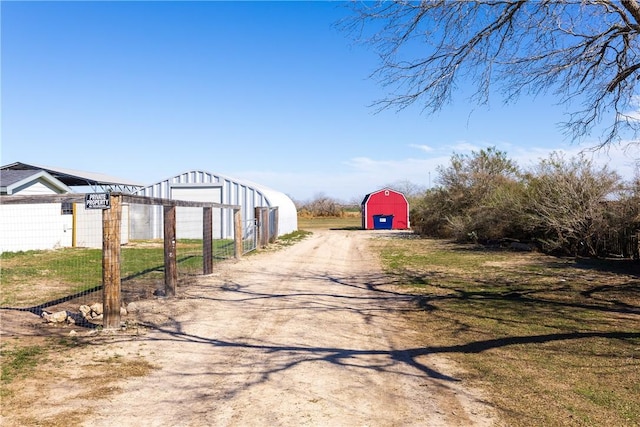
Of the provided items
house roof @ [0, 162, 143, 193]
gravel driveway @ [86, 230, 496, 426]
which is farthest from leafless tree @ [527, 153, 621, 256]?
house roof @ [0, 162, 143, 193]

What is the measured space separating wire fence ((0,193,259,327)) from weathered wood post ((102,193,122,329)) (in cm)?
1

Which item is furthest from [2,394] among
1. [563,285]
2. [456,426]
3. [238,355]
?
[563,285]

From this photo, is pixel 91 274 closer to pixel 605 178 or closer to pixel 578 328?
pixel 578 328

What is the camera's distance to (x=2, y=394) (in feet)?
14.4

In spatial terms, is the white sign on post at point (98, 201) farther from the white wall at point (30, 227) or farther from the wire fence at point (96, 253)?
the white wall at point (30, 227)

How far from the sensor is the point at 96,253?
18.3 meters

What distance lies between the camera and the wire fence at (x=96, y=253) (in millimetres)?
7141

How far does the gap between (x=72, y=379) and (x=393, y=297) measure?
253 inches

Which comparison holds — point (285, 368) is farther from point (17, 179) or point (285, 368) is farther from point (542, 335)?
point (17, 179)

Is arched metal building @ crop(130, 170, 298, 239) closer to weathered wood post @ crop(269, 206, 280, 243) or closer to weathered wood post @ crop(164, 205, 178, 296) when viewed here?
weathered wood post @ crop(269, 206, 280, 243)

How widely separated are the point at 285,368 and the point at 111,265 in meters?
3.31

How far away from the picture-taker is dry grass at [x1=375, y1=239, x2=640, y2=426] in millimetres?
4316

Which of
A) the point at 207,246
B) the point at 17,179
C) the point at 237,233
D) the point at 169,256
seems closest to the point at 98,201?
the point at 169,256

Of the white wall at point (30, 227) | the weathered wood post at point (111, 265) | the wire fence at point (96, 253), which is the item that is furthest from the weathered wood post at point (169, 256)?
the white wall at point (30, 227)
